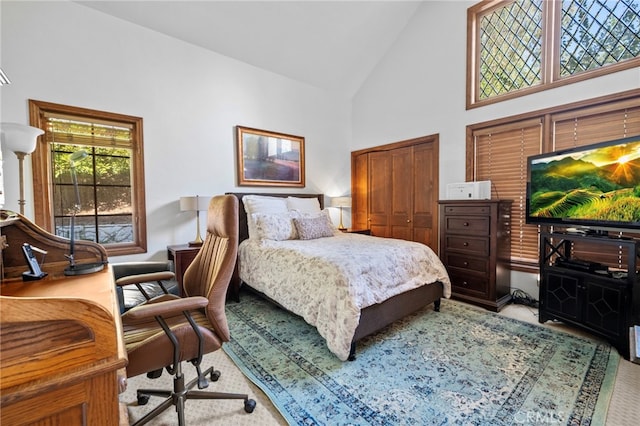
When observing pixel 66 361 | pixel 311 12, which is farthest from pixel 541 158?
pixel 66 361

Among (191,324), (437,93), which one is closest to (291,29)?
(437,93)

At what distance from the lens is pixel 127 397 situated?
5.54 feet

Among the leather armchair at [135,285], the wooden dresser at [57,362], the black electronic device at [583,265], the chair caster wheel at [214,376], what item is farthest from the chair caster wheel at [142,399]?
the black electronic device at [583,265]

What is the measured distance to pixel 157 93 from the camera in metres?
3.12

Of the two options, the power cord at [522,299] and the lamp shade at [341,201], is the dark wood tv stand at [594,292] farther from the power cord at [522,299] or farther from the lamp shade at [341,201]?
the lamp shade at [341,201]

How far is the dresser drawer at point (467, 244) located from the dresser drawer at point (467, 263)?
7 centimetres

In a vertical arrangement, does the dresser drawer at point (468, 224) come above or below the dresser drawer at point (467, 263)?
above

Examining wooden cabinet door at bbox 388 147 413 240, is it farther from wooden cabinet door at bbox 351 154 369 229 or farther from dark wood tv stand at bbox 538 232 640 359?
dark wood tv stand at bbox 538 232 640 359

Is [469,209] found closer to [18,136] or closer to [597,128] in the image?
[597,128]

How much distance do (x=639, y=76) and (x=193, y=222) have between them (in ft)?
15.2

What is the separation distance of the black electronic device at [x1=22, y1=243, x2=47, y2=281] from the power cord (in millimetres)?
4066

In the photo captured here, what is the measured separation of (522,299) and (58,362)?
384 cm

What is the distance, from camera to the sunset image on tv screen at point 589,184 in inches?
81.2

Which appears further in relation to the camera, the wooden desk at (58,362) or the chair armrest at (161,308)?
the chair armrest at (161,308)
